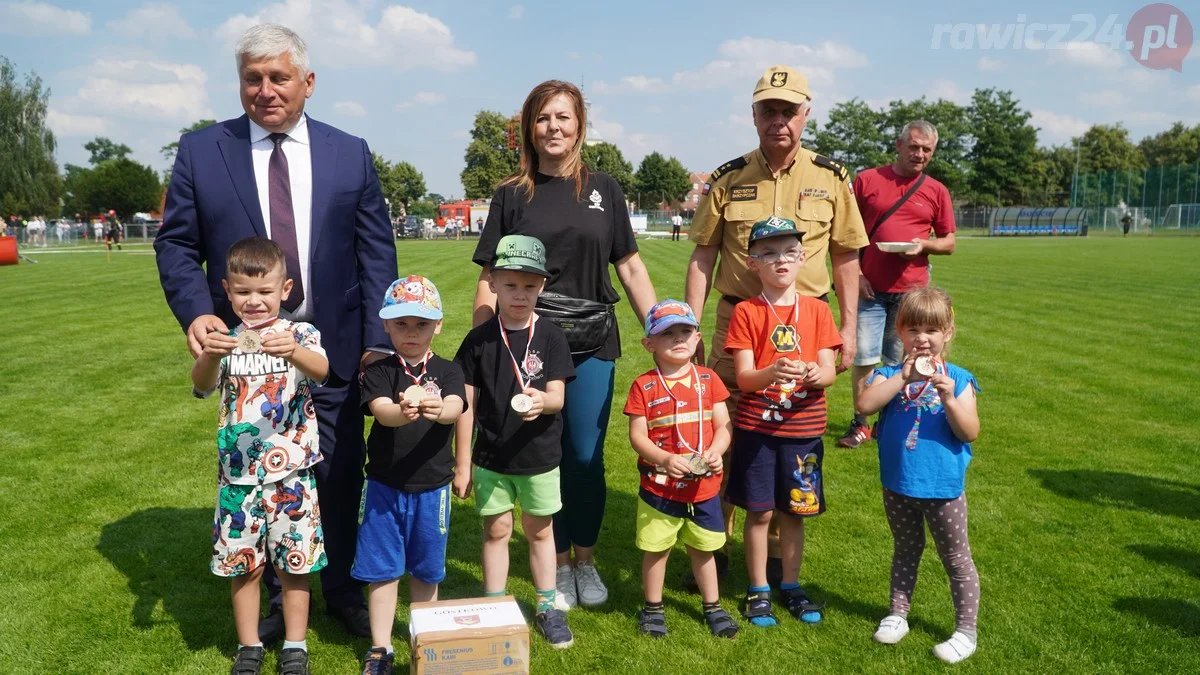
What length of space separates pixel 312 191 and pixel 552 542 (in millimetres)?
1873

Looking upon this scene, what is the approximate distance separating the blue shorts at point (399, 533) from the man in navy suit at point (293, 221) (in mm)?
464

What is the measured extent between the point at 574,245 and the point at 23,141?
6569cm

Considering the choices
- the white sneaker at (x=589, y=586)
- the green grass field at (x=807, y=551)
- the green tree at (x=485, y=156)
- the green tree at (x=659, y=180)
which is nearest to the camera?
the green grass field at (x=807, y=551)

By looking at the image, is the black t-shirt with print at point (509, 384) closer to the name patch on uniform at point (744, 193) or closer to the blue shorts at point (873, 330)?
the name patch on uniform at point (744, 193)

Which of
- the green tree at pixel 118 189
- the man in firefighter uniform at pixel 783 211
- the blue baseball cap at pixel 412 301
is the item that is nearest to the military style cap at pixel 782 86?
the man in firefighter uniform at pixel 783 211

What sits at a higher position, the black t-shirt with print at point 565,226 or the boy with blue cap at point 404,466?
the black t-shirt with print at point 565,226

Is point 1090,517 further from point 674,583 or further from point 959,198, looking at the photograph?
point 959,198

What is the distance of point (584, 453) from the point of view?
3.84 meters

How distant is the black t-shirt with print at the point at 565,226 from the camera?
363cm

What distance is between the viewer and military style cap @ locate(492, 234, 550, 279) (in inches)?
129

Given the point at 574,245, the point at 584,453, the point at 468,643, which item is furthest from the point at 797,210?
the point at 468,643

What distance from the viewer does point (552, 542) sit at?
363cm

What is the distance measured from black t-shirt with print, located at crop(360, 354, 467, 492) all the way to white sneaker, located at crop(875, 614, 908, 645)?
2.08 metres

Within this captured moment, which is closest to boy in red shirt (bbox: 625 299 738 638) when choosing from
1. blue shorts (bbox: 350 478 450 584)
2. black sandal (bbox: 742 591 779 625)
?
black sandal (bbox: 742 591 779 625)
